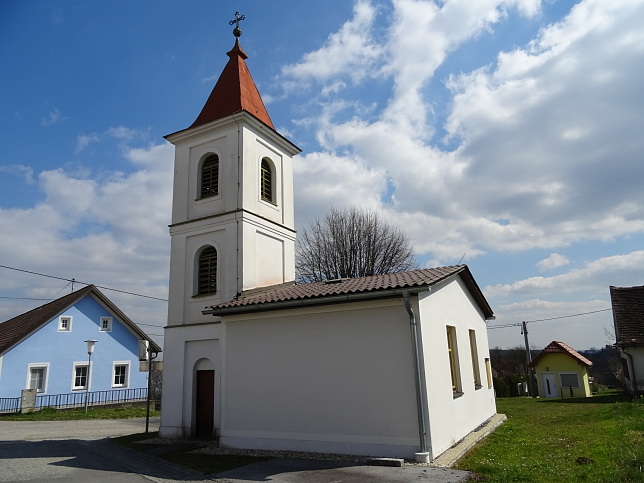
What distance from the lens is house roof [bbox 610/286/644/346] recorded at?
22.1 m

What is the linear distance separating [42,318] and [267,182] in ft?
59.4

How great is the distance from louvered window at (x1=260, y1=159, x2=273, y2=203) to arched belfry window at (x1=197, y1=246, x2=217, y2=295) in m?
2.72

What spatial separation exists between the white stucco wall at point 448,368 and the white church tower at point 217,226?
19.1 feet

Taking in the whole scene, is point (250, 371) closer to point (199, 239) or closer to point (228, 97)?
point (199, 239)

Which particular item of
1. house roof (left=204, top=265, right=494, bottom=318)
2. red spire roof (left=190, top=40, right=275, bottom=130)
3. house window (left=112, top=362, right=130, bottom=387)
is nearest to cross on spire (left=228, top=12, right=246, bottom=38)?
red spire roof (left=190, top=40, right=275, bottom=130)

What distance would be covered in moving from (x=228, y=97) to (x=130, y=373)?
21.5m

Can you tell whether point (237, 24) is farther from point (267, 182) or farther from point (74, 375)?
point (74, 375)

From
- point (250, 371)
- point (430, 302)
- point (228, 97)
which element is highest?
point (228, 97)

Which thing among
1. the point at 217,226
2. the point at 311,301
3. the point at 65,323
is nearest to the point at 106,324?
the point at 65,323

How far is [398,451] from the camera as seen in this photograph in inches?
364

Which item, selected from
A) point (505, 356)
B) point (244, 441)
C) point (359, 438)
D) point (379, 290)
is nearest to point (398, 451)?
point (359, 438)

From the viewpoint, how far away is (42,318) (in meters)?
25.7

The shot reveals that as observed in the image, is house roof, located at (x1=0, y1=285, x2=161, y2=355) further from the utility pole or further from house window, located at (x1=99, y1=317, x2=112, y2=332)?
the utility pole

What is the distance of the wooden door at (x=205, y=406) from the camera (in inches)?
520
